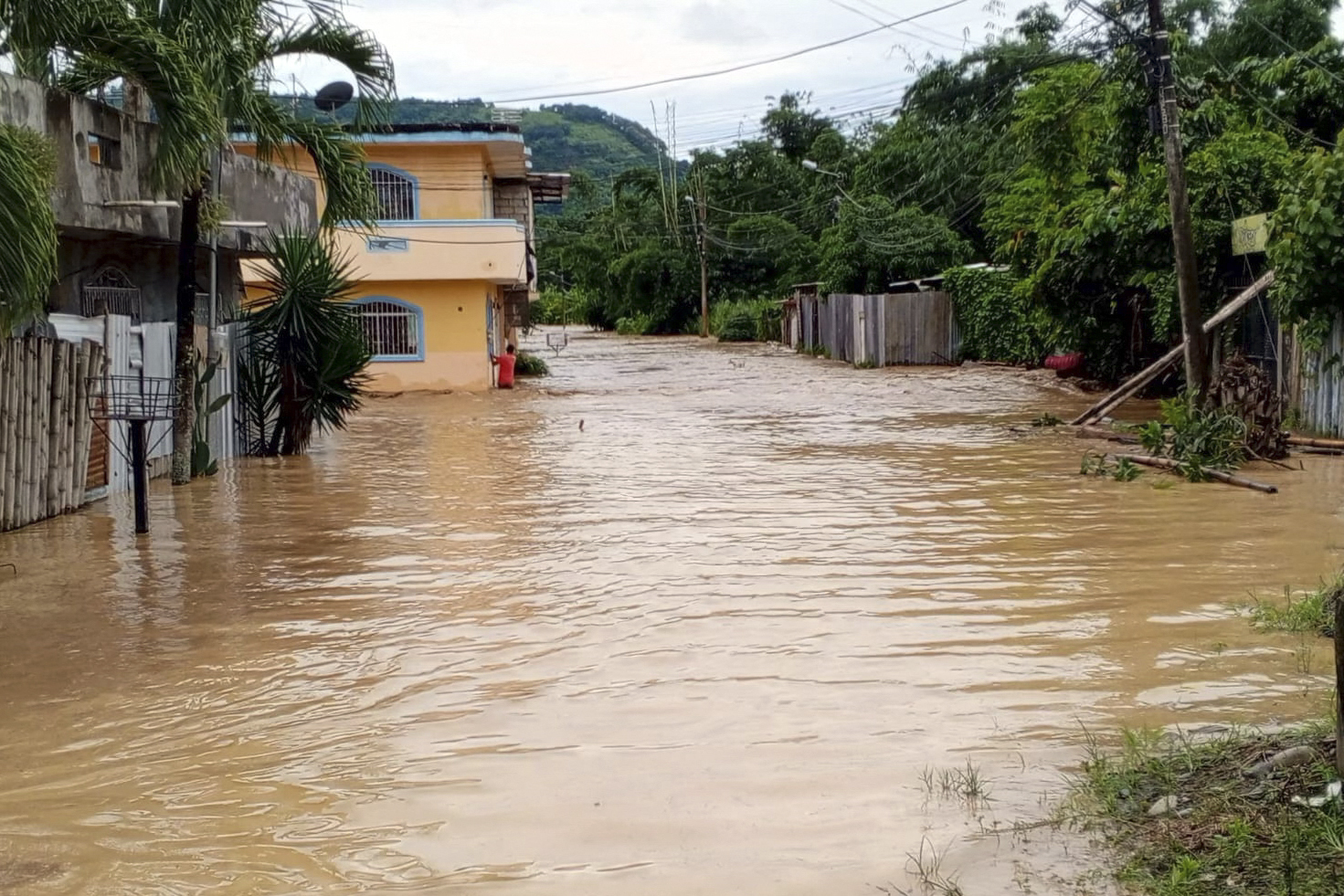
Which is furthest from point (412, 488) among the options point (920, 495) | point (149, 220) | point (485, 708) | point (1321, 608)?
point (1321, 608)

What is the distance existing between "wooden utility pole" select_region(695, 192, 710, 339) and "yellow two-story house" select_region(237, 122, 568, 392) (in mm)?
31640

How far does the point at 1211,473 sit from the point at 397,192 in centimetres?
2198

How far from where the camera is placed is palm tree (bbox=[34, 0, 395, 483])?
12.1 meters

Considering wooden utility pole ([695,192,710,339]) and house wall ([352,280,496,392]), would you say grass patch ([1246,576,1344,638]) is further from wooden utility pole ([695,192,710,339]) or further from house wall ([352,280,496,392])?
wooden utility pole ([695,192,710,339])

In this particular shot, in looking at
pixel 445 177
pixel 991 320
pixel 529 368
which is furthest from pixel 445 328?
pixel 991 320

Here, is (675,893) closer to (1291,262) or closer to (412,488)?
(412,488)

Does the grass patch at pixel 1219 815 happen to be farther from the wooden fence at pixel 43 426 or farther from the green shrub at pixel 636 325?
the green shrub at pixel 636 325

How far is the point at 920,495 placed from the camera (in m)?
13.4

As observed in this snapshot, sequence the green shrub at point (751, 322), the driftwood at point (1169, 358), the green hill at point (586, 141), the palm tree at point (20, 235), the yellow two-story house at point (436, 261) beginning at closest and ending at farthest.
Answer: the palm tree at point (20, 235) → the driftwood at point (1169, 358) → the yellow two-story house at point (436, 261) → the green shrub at point (751, 322) → the green hill at point (586, 141)

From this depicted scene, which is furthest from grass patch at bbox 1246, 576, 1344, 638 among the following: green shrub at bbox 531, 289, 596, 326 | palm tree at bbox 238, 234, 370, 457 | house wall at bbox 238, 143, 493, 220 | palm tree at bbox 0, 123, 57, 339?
green shrub at bbox 531, 289, 596, 326

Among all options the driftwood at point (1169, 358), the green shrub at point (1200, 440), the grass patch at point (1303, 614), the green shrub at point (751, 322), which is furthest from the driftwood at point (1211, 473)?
the green shrub at point (751, 322)

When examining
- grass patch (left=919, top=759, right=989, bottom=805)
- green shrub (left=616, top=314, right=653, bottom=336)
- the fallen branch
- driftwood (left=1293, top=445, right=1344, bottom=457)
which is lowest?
grass patch (left=919, top=759, right=989, bottom=805)

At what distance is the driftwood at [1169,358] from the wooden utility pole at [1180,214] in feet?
1.32

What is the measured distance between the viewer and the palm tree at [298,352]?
1748 centimetres
